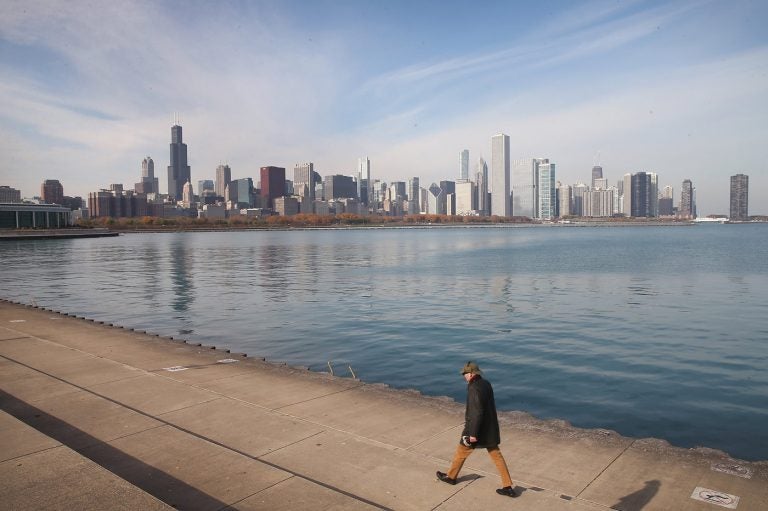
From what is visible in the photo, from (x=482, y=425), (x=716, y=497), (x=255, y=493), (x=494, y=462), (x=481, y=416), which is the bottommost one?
(x=716, y=497)

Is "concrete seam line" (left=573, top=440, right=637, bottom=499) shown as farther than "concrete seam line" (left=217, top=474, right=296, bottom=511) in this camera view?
Yes

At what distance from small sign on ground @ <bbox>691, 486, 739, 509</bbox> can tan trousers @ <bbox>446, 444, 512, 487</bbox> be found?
279 cm

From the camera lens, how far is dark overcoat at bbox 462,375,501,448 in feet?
27.4

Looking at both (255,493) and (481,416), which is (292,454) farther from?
(481,416)

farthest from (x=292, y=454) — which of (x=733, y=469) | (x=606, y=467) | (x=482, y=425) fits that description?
(x=733, y=469)

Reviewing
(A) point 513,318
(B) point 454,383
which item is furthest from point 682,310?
(B) point 454,383

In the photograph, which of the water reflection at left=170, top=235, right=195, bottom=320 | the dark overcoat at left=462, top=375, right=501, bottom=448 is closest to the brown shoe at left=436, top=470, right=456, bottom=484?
the dark overcoat at left=462, top=375, right=501, bottom=448

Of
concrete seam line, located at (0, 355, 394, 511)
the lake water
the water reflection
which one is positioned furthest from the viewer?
the water reflection

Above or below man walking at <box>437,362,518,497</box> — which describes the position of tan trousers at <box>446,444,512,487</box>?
below

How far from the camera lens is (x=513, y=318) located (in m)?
33.5

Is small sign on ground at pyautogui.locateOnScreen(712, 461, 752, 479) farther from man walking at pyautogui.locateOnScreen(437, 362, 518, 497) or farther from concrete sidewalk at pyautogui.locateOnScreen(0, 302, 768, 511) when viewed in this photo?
man walking at pyautogui.locateOnScreen(437, 362, 518, 497)

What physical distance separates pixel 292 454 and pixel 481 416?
352cm

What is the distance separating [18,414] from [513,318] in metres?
26.2

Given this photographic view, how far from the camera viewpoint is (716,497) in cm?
858
